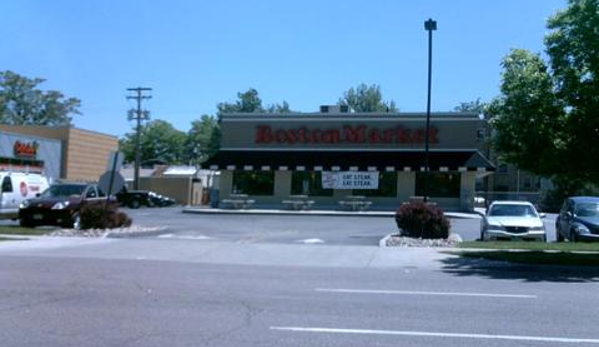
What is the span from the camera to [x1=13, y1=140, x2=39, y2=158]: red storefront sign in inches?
1848

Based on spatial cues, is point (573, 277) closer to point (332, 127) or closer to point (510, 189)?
point (332, 127)

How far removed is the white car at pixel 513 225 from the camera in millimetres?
22656

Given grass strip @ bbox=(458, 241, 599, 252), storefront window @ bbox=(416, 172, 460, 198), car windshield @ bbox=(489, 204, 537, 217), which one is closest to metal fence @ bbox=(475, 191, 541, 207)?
storefront window @ bbox=(416, 172, 460, 198)

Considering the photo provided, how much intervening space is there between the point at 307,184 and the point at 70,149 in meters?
19.8

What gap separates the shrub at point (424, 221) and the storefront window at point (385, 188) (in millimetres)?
20912

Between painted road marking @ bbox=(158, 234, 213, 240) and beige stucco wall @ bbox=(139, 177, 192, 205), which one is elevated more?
beige stucco wall @ bbox=(139, 177, 192, 205)

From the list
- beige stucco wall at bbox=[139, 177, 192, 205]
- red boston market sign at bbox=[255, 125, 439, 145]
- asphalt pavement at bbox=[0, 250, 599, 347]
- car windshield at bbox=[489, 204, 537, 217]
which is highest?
red boston market sign at bbox=[255, 125, 439, 145]

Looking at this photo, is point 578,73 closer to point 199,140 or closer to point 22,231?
point 22,231

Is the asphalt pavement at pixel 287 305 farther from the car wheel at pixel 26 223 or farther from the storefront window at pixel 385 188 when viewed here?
the storefront window at pixel 385 188

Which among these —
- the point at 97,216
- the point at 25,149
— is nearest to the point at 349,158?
the point at 25,149

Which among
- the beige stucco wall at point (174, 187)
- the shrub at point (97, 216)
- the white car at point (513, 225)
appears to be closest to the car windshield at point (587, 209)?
the white car at point (513, 225)

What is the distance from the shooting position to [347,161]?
4419cm

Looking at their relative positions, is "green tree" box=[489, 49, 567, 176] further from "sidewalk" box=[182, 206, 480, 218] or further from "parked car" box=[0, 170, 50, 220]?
"sidewalk" box=[182, 206, 480, 218]

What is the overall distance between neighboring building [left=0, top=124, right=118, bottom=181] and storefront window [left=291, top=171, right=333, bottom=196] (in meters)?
18.0
